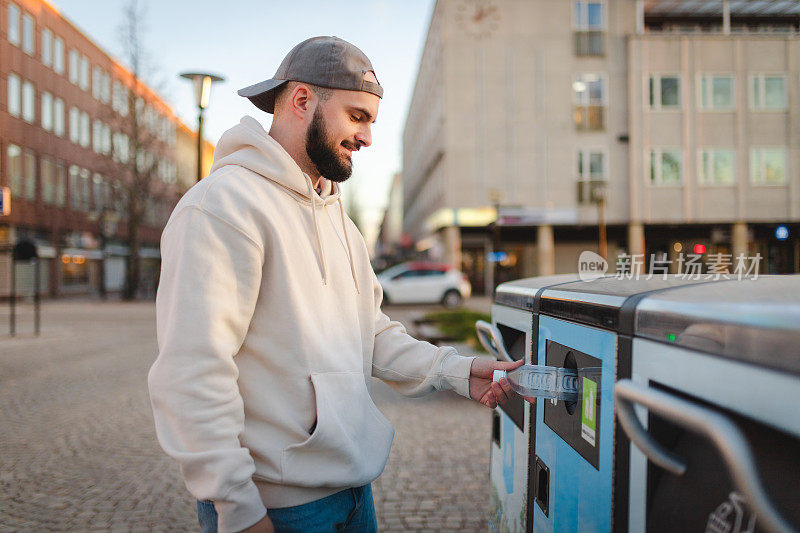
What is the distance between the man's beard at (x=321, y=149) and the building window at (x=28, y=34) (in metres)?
32.8

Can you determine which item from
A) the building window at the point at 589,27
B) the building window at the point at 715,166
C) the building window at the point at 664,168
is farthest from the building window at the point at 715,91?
the building window at the point at 589,27

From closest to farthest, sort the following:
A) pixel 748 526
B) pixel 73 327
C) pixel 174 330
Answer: pixel 748 526 → pixel 174 330 → pixel 73 327

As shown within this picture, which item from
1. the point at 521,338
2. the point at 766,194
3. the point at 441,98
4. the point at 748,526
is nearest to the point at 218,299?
the point at 748,526

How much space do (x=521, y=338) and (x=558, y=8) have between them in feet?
93.6

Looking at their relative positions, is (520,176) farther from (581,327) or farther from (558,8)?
(581,327)

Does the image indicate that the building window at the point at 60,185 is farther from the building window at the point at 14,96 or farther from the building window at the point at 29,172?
the building window at the point at 14,96

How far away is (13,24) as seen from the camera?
27359mm

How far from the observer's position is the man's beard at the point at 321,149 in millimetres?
1754

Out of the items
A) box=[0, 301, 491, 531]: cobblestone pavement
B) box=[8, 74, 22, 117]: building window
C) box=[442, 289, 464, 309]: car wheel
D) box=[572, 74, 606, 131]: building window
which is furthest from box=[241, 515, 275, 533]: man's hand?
box=[8, 74, 22, 117]: building window

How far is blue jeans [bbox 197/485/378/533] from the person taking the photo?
1.55m

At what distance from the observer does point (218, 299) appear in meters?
1.43

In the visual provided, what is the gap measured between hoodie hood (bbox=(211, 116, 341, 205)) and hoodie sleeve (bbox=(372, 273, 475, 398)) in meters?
0.45

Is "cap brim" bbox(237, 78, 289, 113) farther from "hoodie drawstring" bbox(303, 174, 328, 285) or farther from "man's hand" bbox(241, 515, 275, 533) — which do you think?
"man's hand" bbox(241, 515, 275, 533)

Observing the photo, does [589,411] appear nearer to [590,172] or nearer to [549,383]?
[549,383]
